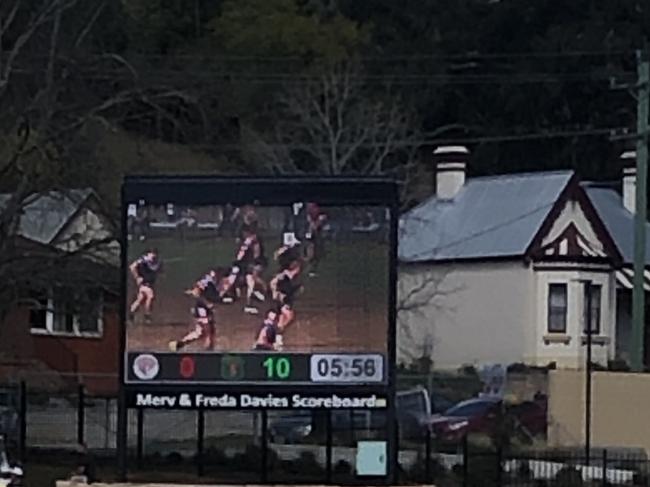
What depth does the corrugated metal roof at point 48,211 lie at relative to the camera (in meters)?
32.8

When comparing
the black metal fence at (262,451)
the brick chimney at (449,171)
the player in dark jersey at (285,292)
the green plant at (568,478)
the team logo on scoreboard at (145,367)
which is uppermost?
the brick chimney at (449,171)

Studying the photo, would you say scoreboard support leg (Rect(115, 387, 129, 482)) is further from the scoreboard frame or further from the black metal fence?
the black metal fence

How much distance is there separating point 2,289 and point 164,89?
4789 millimetres

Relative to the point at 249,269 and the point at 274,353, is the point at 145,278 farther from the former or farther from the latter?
the point at 274,353

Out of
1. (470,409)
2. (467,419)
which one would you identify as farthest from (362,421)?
(470,409)

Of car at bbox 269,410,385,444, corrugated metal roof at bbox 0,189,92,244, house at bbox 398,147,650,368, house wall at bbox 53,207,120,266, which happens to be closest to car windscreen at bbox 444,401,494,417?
car at bbox 269,410,385,444

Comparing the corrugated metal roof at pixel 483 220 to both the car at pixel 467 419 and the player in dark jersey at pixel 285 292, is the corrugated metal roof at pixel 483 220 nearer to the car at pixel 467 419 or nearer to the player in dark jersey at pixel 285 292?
the car at pixel 467 419

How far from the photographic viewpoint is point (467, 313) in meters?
60.6

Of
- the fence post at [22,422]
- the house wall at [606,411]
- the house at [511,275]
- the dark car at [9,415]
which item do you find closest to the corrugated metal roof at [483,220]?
the house at [511,275]

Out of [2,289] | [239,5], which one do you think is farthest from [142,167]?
[239,5]

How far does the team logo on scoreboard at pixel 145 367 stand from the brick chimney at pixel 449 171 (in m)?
36.7

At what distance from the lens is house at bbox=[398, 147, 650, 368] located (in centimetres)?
5903

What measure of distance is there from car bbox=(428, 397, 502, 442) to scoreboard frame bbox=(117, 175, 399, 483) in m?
16.4

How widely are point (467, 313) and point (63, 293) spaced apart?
29490 millimetres
